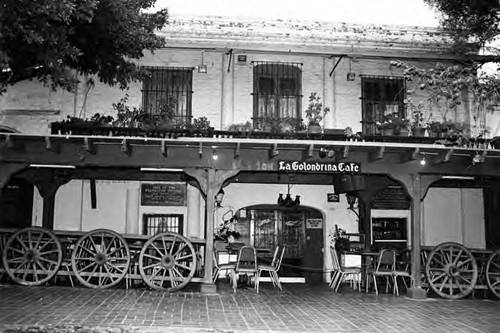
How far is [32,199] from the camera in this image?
1328 centimetres

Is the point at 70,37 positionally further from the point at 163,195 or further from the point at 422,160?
the point at 422,160

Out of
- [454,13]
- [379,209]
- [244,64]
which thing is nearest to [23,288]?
[244,64]

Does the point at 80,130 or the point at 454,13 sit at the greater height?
the point at 454,13

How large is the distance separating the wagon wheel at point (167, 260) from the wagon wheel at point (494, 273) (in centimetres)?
608

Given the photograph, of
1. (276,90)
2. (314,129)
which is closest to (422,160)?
(314,129)

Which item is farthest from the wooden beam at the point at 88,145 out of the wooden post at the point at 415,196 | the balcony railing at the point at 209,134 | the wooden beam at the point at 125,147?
the wooden post at the point at 415,196

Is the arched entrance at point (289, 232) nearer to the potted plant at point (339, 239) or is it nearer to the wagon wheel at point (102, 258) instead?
the potted plant at point (339, 239)

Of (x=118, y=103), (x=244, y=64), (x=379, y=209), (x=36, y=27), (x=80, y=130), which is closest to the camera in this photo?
(x=36, y=27)

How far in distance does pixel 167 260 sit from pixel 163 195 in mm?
3046

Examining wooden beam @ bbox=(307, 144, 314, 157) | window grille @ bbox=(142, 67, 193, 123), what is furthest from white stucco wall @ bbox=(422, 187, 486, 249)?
window grille @ bbox=(142, 67, 193, 123)

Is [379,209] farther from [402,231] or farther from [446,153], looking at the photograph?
[446,153]

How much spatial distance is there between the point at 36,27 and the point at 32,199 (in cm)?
710

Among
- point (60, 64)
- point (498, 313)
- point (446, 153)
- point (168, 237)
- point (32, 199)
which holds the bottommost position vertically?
→ point (498, 313)

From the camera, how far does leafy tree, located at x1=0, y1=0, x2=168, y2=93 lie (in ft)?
22.3
